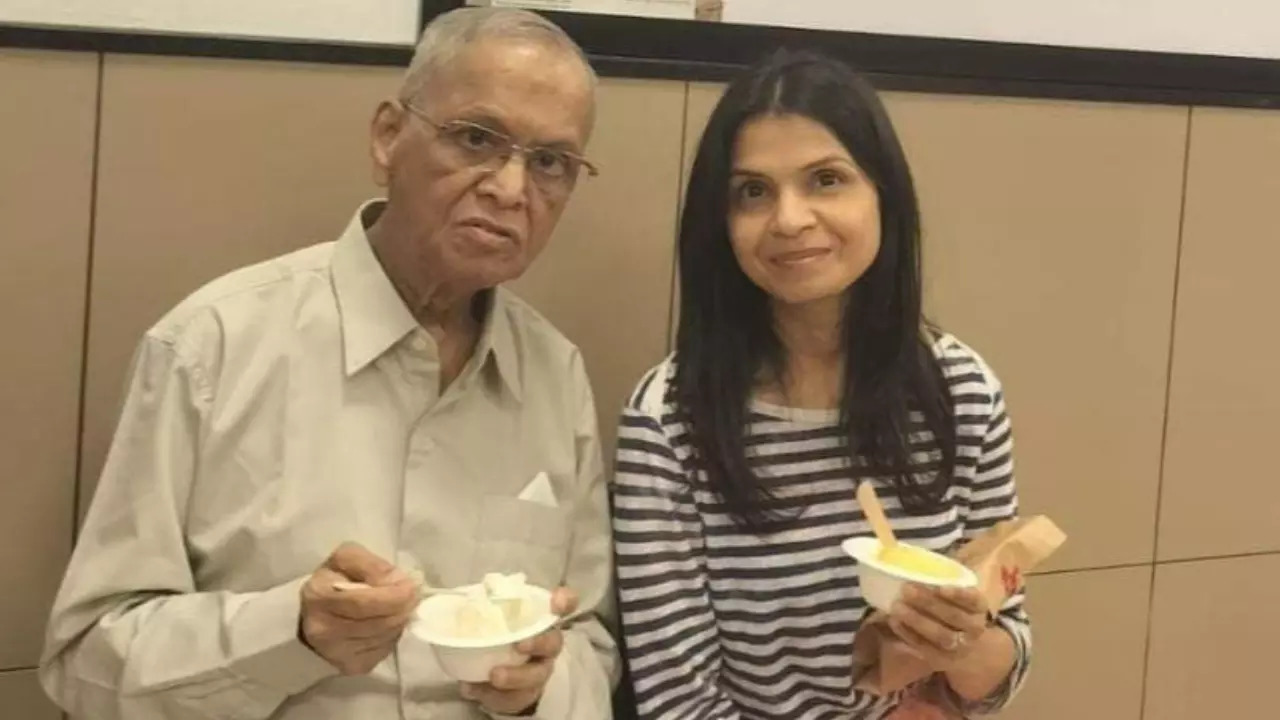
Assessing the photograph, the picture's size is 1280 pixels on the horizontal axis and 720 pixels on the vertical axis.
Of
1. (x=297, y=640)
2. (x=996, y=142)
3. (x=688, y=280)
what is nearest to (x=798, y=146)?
(x=688, y=280)

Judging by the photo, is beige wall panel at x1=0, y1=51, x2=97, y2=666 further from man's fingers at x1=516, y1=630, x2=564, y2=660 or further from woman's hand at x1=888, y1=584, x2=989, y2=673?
woman's hand at x1=888, y1=584, x2=989, y2=673

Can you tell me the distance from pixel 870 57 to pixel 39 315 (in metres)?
0.94

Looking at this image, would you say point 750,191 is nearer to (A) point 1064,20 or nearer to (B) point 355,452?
(B) point 355,452

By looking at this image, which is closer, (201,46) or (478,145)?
(478,145)

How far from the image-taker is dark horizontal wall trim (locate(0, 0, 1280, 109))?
151 cm

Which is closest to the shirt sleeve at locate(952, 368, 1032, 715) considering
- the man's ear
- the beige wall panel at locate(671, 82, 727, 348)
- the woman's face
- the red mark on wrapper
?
the red mark on wrapper

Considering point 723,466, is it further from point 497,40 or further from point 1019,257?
point 1019,257

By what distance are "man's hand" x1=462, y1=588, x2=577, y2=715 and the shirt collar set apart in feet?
0.92

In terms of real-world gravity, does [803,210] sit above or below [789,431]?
above

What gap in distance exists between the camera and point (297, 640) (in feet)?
4.17

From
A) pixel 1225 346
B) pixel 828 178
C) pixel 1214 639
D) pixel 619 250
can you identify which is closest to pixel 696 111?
pixel 619 250

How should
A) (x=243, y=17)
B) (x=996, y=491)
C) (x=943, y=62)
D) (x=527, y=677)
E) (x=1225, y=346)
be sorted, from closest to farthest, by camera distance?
(x=527, y=677)
(x=243, y=17)
(x=996, y=491)
(x=943, y=62)
(x=1225, y=346)

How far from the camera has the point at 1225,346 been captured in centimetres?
206

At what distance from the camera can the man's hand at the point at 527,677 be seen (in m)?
1.29
